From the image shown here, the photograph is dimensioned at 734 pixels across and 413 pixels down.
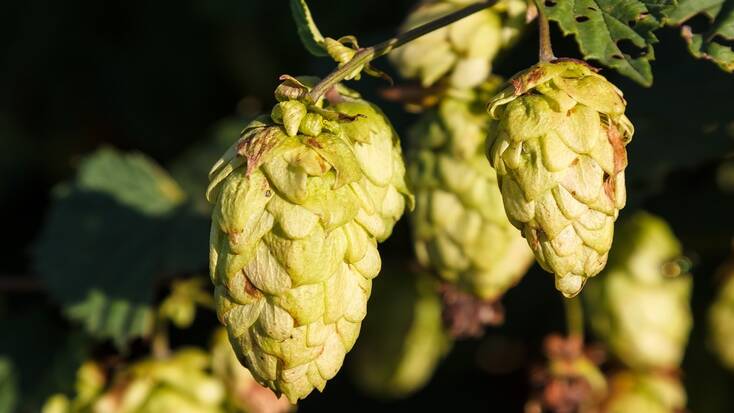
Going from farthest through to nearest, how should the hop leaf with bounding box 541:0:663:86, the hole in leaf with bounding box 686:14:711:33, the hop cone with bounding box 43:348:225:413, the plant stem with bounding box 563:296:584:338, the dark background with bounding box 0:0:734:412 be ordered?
the plant stem with bounding box 563:296:584:338 < the hop cone with bounding box 43:348:225:413 < the dark background with bounding box 0:0:734:412 < the hole in leaf with bounding box 686:14:711:33 < the hop leaf with bounding box 541:0:663:86

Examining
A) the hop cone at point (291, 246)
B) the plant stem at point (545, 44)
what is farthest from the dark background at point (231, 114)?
the hop cone at point (291, 246)

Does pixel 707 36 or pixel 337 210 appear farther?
pixel 707 36

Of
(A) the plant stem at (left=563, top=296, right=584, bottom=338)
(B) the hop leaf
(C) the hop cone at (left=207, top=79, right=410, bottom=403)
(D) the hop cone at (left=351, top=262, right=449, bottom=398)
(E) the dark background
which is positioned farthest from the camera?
(D) the hop cone at (left=351, top=262, right=449, bottom=398)

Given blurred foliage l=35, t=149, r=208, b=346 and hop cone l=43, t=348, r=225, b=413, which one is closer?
hop cone l=43, t=348, r=225, b=413

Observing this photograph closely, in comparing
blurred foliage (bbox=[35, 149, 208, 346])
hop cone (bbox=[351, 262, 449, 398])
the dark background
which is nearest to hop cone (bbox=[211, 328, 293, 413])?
blurred foliage (bbox=[35, 149, 208, 346])

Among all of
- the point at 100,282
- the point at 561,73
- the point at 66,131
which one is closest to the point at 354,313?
the point at 561,73

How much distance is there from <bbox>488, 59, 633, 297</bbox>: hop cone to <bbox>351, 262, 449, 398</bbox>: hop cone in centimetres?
100

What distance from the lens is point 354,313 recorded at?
1.28 meters

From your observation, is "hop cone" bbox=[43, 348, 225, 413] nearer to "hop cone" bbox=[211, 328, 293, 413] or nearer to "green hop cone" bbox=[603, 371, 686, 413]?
"hop cone" bbox=[211, 328, 293, 413]

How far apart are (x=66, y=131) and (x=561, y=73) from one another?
2365 millimetres

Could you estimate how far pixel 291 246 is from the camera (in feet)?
3.98

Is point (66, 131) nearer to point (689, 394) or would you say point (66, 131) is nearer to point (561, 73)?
point (689, 394)

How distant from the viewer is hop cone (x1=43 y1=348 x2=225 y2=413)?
2.09m

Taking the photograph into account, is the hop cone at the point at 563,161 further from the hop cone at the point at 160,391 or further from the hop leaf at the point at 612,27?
the hop cone at the point at 160,391
